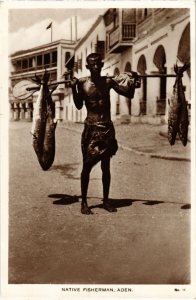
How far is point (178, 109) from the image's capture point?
3.13 m

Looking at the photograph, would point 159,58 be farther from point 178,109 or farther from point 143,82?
point 178,109

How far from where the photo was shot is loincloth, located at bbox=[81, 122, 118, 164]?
10.7 ft

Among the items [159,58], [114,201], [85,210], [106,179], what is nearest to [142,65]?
[159,58]

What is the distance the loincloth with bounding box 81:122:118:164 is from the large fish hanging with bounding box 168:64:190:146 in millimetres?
444

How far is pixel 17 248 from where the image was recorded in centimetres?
308

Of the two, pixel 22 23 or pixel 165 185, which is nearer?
pixel 22 23

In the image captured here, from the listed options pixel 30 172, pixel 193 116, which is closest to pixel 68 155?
pixel 30 172

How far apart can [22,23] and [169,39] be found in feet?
9.57

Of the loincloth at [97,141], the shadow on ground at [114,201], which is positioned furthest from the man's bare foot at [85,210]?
the loincloth at [97,141]

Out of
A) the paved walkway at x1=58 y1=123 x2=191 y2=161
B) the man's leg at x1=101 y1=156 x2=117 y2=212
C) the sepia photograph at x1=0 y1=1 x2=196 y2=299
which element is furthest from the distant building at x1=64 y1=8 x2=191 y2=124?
the man's leg at x1=101 y1=156 x2=117 y2=212

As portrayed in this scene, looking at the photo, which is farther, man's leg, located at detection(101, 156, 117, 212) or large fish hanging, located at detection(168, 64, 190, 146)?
man's leg, located at detection(101, 156, 117, 212)

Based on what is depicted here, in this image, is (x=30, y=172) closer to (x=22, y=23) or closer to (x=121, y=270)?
(x=22, y=23)

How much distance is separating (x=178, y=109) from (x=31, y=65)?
4.36ft

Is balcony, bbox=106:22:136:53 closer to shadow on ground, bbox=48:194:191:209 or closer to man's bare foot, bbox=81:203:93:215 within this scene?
shadow on ground, bbox=48:194:191:209
